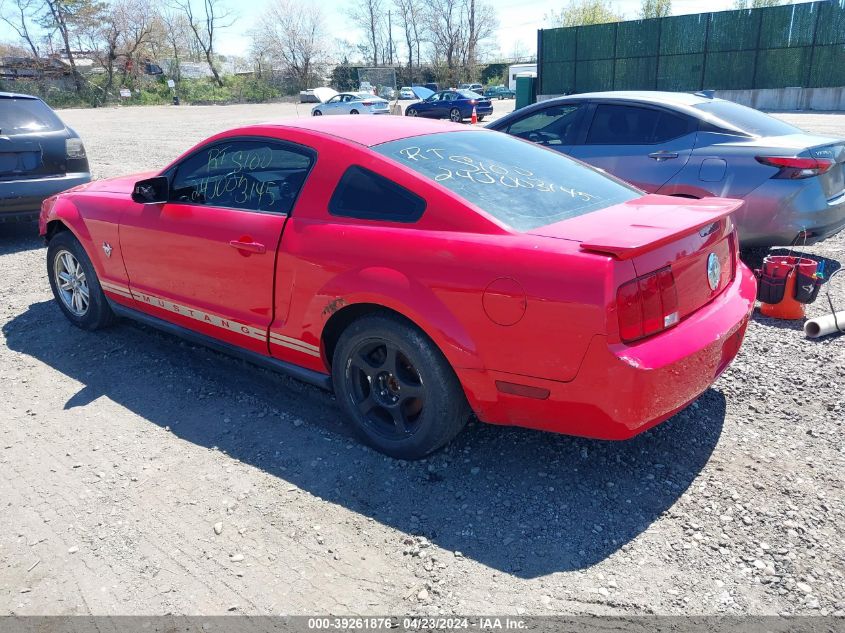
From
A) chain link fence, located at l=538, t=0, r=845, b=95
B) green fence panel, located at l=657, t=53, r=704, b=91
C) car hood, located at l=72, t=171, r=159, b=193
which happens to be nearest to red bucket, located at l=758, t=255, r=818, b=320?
car hood, located at l=72, t=171, r=159, b=193

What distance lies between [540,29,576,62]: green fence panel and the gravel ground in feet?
103

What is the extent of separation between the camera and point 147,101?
54.0m

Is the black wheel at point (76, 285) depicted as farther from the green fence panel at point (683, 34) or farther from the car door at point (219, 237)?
the green fence panel at point (683, 34)

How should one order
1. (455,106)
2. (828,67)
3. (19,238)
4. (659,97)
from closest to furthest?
(659,97) → (19,238) → (455,106) → (828,67)

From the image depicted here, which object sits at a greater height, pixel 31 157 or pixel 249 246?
pixel 31 157

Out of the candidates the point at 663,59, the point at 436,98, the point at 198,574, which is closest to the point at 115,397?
the point at 198,574

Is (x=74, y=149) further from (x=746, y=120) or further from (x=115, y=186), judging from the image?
(x=746, y=120)

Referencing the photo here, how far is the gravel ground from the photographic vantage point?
2.43 m

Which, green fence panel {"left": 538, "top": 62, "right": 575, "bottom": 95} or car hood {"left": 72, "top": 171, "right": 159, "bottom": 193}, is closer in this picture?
car hood {"left": 72, "top": 171, "right": 159, "bottom": 193}

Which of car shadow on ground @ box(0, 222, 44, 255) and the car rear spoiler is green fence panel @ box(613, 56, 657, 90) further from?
the car rear spoiler

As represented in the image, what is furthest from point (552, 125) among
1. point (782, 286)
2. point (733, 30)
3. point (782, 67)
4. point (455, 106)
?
point (782, 67)

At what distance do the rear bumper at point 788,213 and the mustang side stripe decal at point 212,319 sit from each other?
386 cm

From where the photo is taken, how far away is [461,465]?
10.5ft

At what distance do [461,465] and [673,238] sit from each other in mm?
1414
